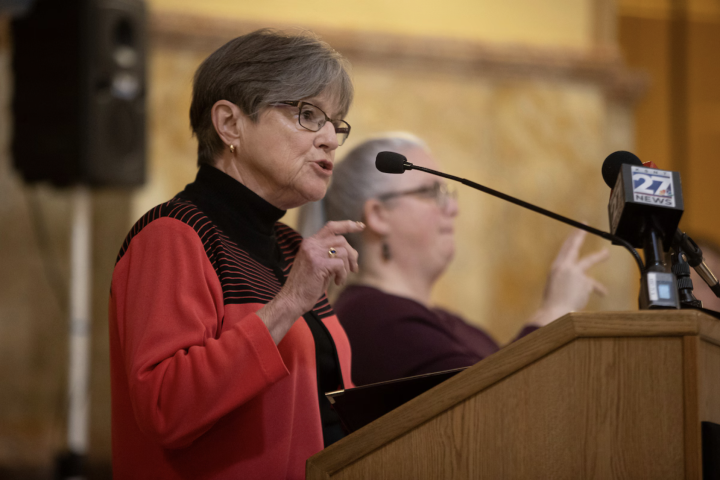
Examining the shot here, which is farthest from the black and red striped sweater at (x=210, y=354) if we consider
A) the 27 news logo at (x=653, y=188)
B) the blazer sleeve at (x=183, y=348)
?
the 27 news logo at (x=653, y=188)

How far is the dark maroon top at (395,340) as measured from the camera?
188 centimetres

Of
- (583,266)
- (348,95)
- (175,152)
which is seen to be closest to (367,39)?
(175,152)

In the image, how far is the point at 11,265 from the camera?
3.73 meters

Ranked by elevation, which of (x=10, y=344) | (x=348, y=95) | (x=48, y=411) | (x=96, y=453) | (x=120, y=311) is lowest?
(x=96, y=453)

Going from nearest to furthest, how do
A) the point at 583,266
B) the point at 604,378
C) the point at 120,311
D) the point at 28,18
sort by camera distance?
the point at 604,378 → the point at 120,311 → the point at 583,266 → the point at 28,18

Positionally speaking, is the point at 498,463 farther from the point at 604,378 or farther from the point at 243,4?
the point at 243,4

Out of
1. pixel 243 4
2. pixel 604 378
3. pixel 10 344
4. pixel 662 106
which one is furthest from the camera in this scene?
pixel 662 106

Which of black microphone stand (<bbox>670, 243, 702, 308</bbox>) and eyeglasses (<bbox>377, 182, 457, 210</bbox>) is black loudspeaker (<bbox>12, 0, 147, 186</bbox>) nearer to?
eyeglasses (<bbox>377, 182, 457, 210</bbox>)

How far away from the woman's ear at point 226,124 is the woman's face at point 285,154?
0.01m

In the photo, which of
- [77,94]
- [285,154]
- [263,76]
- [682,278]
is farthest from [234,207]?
[77,94]

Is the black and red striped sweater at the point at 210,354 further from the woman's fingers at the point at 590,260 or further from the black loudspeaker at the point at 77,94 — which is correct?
the black loudspeaker at the point at 77,94

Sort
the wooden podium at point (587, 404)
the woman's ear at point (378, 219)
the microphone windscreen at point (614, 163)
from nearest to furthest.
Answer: the wooden podium at point (587, 404) → the microphone windscreen at point (614, 163) → the woman's ear at point (378, 219)

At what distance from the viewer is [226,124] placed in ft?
4.52

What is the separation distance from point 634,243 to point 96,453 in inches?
132
